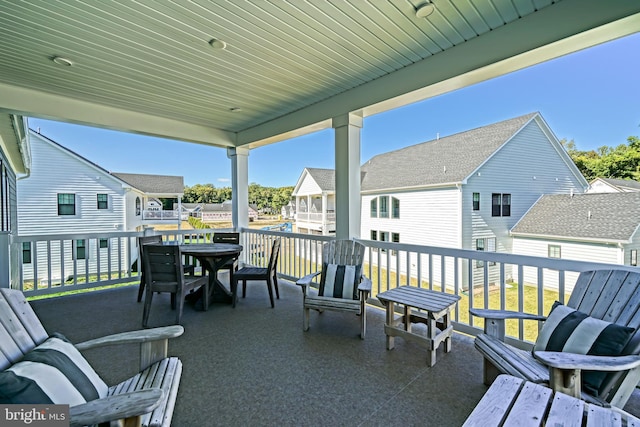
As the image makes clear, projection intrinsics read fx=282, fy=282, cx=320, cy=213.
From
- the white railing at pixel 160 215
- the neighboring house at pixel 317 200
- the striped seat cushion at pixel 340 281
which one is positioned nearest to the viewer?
the striped seat cushion at pixel 340 281

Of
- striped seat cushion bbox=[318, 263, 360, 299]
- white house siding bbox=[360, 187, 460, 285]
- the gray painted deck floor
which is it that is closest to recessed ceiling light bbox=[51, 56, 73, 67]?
the gray painted deck floor

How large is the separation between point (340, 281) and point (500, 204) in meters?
7.49

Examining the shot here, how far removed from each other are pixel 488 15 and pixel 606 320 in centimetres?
246

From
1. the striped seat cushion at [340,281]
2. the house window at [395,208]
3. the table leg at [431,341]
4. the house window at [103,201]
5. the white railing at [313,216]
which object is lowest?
the table leg at [431,341]

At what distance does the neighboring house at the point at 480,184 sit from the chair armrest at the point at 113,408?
849 cm

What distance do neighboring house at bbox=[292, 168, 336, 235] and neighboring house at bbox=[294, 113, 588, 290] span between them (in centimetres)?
413

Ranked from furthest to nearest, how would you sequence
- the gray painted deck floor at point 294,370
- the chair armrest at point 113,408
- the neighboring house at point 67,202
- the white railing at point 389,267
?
the neighboring house at point 67,202, the white railing at point 389,267, the gray painted deck floor at point 294,370, the chair armrest at point 113,408

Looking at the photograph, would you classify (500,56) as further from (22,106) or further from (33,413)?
(22,106)

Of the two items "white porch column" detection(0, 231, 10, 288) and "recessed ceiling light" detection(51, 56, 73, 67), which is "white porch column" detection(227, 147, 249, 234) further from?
"white porch column" detection(0, 231, 10, 288)

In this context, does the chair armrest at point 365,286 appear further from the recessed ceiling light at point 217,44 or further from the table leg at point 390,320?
the recessed ceiling light at point 217,44

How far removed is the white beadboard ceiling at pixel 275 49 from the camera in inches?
89.9

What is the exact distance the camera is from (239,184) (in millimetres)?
6223

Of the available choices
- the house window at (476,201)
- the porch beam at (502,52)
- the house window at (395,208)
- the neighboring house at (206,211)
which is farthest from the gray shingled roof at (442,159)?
the neighboring house at (206,211)

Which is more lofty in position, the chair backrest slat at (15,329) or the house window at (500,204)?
the house window at (500,204)
